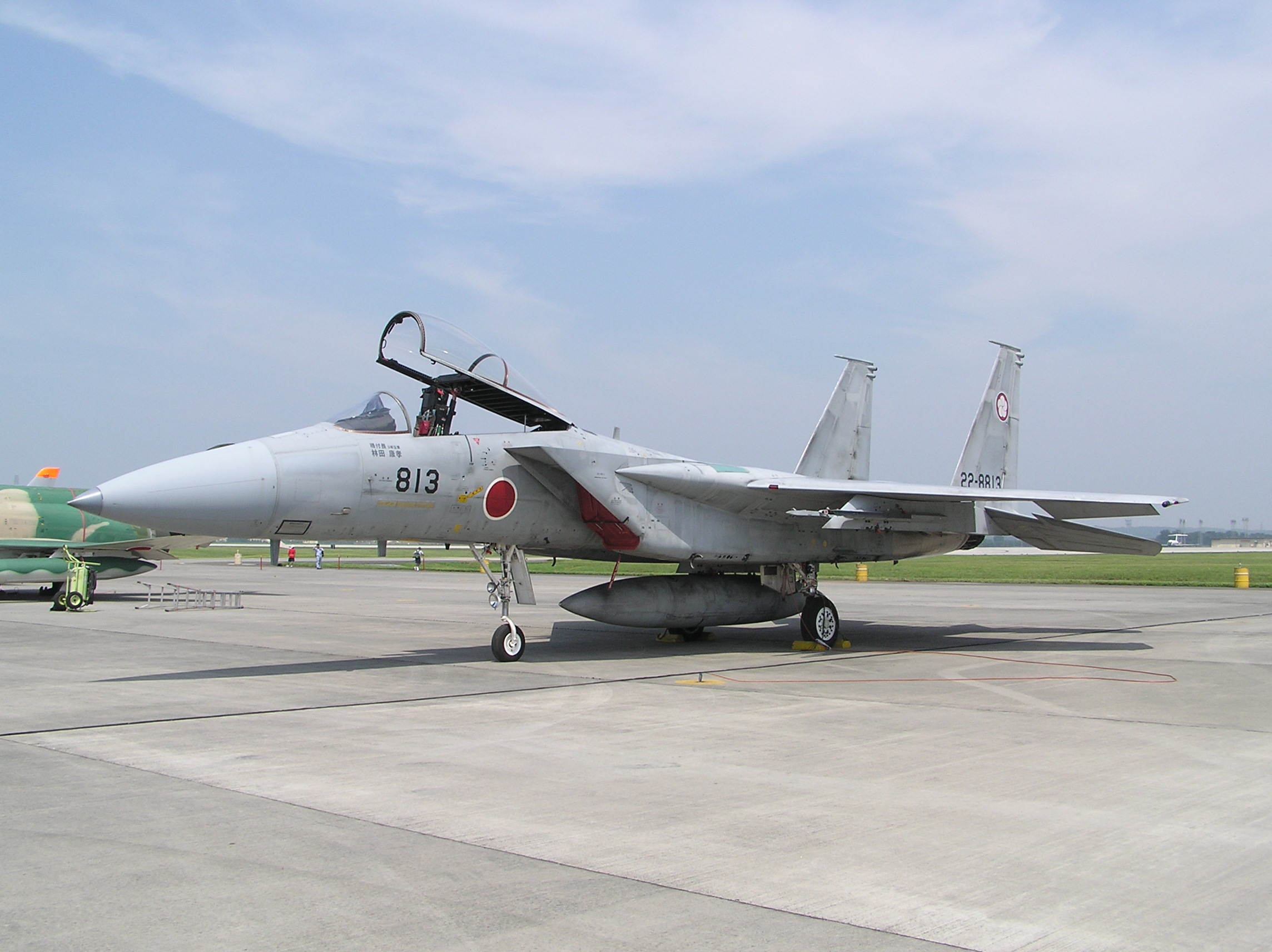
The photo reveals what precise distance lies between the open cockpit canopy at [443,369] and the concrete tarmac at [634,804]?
2.80 m

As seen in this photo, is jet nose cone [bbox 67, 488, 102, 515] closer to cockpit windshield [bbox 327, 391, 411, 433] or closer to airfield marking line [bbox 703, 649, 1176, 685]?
cockpit windshield [bbox 327, 391, 411, 433]

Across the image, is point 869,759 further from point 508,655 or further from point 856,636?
point 856,636

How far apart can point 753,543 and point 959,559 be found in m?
52.0

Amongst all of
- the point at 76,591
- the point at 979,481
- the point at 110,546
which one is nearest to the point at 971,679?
the point at 979,481

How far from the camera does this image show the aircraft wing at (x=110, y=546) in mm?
22955

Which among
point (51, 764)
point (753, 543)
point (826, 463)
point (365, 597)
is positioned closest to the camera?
point (51, 764)

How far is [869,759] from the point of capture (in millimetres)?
6426

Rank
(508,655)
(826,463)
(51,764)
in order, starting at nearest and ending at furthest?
(51,764) < (508,655) < (826,463)

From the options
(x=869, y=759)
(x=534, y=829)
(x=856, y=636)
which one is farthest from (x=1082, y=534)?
(x=534, y=829)

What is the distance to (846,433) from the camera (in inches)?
650

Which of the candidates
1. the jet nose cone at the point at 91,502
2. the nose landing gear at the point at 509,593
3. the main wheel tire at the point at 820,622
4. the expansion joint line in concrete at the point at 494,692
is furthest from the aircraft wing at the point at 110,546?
the expansion joint line in concrete at the point at 494,692

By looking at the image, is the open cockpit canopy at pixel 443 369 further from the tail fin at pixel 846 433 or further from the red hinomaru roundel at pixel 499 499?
the tail fin at pixel 846 433

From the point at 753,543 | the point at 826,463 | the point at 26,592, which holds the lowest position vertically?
the point at 26,592

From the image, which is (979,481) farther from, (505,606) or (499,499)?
(499,499)
